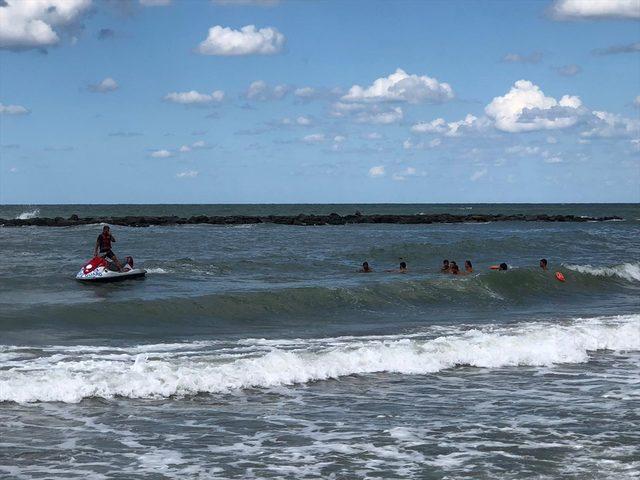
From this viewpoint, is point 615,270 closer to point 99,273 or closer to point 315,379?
point 99,273

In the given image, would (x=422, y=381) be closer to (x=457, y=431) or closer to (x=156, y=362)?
(x=457, y=431)

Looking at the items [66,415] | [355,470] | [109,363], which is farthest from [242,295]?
[355,470]

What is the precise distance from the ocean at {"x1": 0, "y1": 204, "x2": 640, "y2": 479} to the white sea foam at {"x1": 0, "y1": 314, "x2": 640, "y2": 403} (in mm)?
35

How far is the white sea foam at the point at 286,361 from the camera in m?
12.4

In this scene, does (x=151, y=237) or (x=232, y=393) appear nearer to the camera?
(x=232, y=393)

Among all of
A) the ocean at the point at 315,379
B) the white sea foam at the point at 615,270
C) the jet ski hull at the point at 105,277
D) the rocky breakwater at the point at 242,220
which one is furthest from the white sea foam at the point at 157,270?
the rocky breakwater at the point at 242,220

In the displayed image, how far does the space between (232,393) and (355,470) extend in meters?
4.07

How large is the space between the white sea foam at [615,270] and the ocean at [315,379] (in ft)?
14.8

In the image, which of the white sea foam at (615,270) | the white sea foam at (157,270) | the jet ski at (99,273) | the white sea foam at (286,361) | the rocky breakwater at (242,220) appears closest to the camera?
the white sea foam at (286,361)

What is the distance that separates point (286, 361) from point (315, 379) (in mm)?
581

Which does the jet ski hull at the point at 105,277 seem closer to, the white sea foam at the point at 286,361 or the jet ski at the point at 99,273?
the jet ski at the point at 99,273

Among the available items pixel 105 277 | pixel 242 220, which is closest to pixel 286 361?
pixel 105 277

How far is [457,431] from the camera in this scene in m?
10.6

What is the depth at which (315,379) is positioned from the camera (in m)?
13.9
